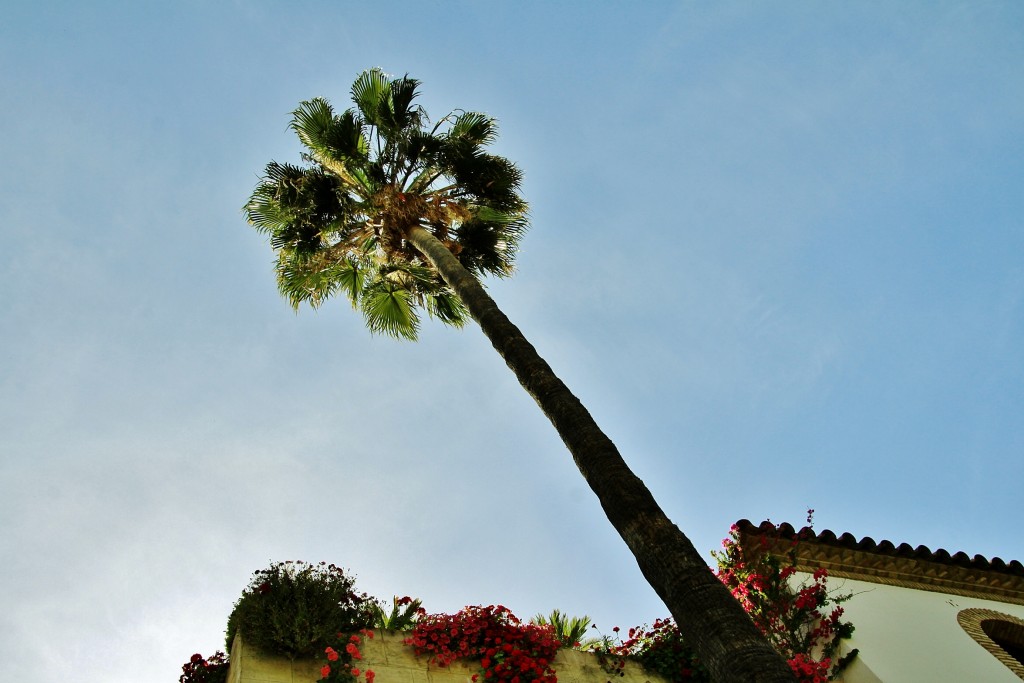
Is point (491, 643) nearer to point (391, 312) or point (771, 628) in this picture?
point (771, 628)

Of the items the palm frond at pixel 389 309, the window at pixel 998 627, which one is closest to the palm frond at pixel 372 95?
the palm frond at pixel 389 309

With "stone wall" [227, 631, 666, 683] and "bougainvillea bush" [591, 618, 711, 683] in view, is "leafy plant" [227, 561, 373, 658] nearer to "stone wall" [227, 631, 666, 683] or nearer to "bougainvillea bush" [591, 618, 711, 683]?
"stone wall" [227, 631, 666, 683]

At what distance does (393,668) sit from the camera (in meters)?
7.82

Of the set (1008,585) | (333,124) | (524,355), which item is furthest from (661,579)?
(1008,585)

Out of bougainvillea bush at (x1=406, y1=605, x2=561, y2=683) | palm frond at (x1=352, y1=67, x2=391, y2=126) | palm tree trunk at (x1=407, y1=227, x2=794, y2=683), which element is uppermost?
palm frond at (x1=352, y1=67, x2=391, y2=126)

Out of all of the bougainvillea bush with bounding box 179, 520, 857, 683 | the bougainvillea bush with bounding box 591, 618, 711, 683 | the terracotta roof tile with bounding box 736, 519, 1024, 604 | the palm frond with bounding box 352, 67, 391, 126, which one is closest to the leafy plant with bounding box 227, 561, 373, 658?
the bougainvillea bush with bounding box 179, 520, 857, 683

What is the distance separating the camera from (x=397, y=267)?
12.4m

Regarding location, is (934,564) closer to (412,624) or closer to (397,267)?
(412,624)

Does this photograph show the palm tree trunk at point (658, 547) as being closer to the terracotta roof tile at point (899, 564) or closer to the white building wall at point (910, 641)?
the terracotta roof tile at point (899, 564)

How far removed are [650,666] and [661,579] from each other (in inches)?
224

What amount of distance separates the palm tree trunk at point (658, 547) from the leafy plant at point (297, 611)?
132 inches

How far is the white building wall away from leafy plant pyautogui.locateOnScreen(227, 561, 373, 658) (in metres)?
6.25

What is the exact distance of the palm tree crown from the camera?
11758mm

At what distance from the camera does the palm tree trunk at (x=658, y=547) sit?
143 inches
